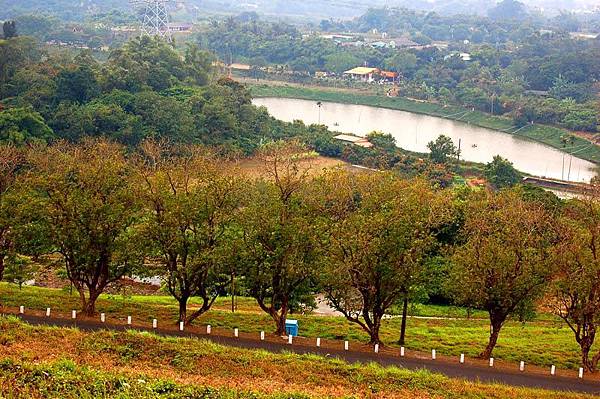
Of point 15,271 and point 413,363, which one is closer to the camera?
point 413,363

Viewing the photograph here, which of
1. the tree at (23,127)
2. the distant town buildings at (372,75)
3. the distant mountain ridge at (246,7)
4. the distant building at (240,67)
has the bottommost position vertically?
the tree at (23,127)

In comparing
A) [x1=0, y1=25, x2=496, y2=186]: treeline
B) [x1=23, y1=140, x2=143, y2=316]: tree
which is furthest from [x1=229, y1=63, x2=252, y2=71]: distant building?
[x1=23, y1=140, x2=143, y2=316]: tree

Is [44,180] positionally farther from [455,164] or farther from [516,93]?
[516,93]

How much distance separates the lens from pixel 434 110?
229 feet

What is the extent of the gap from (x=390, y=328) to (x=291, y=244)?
4872 mm

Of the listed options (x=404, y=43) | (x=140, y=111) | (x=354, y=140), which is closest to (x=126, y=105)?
(x=140, y=111)

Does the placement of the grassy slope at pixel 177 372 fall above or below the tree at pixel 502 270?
below

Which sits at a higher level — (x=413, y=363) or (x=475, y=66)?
(x=475, y=66)

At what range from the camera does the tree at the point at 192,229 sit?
17.2 m

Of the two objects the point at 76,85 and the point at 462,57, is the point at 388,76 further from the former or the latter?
the point at 76,85

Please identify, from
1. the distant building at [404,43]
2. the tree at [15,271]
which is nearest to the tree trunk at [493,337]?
the tree at [15,271]

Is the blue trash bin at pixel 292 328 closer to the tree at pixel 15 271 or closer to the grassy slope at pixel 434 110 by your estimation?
the tree at pixel 15 271

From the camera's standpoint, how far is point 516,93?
2776 inches

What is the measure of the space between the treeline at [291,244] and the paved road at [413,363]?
79 centimetres
